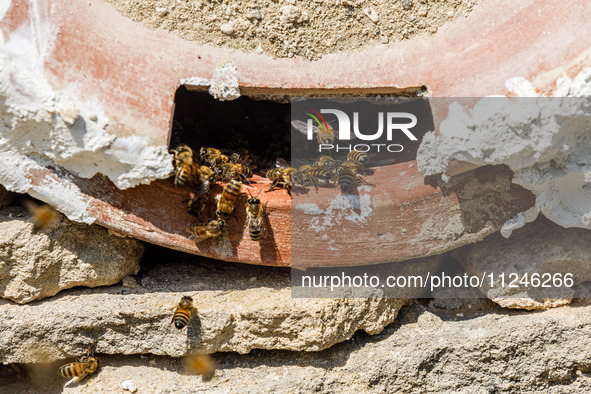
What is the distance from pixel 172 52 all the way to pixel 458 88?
39.3 inches

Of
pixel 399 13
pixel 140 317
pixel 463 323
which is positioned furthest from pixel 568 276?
pixel 140 317

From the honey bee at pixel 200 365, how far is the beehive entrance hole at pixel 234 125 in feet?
2.72

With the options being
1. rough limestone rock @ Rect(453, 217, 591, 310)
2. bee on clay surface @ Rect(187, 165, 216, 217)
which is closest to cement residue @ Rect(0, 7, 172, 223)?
bee on clay surface @ Rect(187, 165, 216, 217)

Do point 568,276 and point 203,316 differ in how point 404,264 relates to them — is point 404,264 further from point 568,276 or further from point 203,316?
→ point 203,316

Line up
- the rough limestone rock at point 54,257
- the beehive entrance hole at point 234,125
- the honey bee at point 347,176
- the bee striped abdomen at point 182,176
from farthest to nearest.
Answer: the beehive entrance hole at point 234,125
the rough limestone rock at point 54,257
the honey bee at point 347,176
the bee striped abdomen at point 182,176

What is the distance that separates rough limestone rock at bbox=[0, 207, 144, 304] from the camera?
88.1 inches

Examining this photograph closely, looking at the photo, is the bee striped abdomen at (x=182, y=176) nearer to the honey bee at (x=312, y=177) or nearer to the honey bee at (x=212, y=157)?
the honey bee at (x=212, y=157)

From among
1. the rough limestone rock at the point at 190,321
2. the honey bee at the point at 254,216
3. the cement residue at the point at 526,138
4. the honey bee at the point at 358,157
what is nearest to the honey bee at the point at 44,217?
the rough limestone rock at the point at 190,321

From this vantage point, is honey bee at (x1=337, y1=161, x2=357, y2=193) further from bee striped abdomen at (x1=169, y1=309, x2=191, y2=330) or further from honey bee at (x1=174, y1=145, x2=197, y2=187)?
bee striped abdomen at (x1=169, y1=309, x2=191, y2=330)

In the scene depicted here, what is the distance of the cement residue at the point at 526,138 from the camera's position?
1828 mm

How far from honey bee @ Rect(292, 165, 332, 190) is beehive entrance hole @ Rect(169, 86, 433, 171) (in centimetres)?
36

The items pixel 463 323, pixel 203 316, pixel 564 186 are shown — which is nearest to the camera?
pixel 564 186

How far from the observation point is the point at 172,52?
1.98 m

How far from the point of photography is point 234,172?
7.23ft
